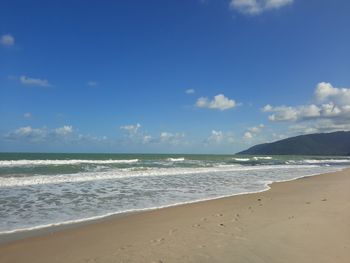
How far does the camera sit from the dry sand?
529 cm

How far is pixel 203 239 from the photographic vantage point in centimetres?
627

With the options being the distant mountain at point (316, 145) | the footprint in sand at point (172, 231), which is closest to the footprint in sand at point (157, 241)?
the footprint in sand at point (172, 231)

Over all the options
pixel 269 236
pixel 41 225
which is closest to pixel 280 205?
pixel 269 236

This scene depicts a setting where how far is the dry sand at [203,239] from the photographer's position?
529cm

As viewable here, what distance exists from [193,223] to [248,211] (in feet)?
7.33

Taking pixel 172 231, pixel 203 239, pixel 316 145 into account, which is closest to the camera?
pixel 203 239

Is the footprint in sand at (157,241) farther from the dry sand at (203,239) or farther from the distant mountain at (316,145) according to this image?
the distant mountain at (316,145)

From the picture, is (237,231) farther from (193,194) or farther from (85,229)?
(193,194)

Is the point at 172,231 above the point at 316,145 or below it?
below

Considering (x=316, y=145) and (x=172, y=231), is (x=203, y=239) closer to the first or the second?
(x=172, y=231)

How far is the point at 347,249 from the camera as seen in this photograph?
548 cm

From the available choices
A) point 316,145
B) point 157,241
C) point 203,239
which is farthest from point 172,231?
point 316,145

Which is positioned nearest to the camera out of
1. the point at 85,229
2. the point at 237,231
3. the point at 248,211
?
the point at 237,231

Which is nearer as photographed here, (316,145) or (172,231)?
(172,231)
